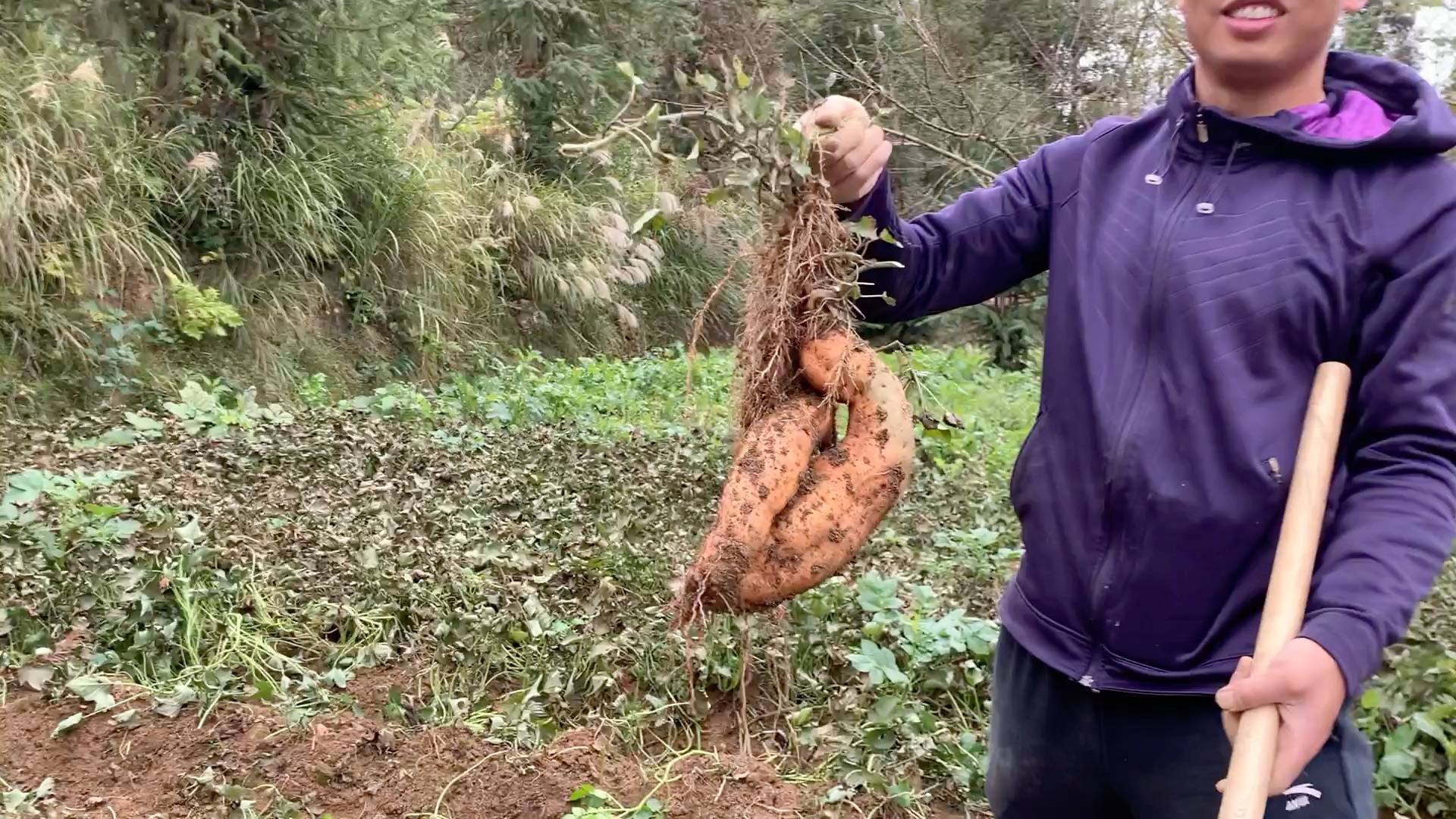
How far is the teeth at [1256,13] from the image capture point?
1180 mm

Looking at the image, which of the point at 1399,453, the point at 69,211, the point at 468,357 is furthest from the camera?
the point at 468,357

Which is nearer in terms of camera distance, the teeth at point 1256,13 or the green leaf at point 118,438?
the teeth at point 1256,13

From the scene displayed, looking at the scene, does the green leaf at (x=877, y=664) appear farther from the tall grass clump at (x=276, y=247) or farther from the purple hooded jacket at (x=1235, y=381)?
the tall grass clump at (x=276, y=247)

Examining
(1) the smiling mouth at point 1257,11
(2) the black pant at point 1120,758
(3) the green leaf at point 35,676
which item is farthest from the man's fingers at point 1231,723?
(3) the green leaf at point 35,676

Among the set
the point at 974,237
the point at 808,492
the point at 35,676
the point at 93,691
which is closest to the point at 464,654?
the point at 93,691

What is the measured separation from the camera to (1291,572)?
1.07 m

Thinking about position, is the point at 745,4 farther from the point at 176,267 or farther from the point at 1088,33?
the point at 176,267

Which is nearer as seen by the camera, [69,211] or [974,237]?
[974,237]

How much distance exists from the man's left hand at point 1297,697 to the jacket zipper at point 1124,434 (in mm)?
265

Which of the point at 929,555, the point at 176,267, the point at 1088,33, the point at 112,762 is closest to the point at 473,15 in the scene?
the point at 176,267

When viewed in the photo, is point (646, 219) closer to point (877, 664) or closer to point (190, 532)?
point (877, 664)

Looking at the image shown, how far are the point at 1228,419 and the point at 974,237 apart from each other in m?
0.51

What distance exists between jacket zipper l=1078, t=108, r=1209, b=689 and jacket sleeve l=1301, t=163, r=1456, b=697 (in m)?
0.22

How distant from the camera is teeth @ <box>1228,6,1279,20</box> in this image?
1.18 m
